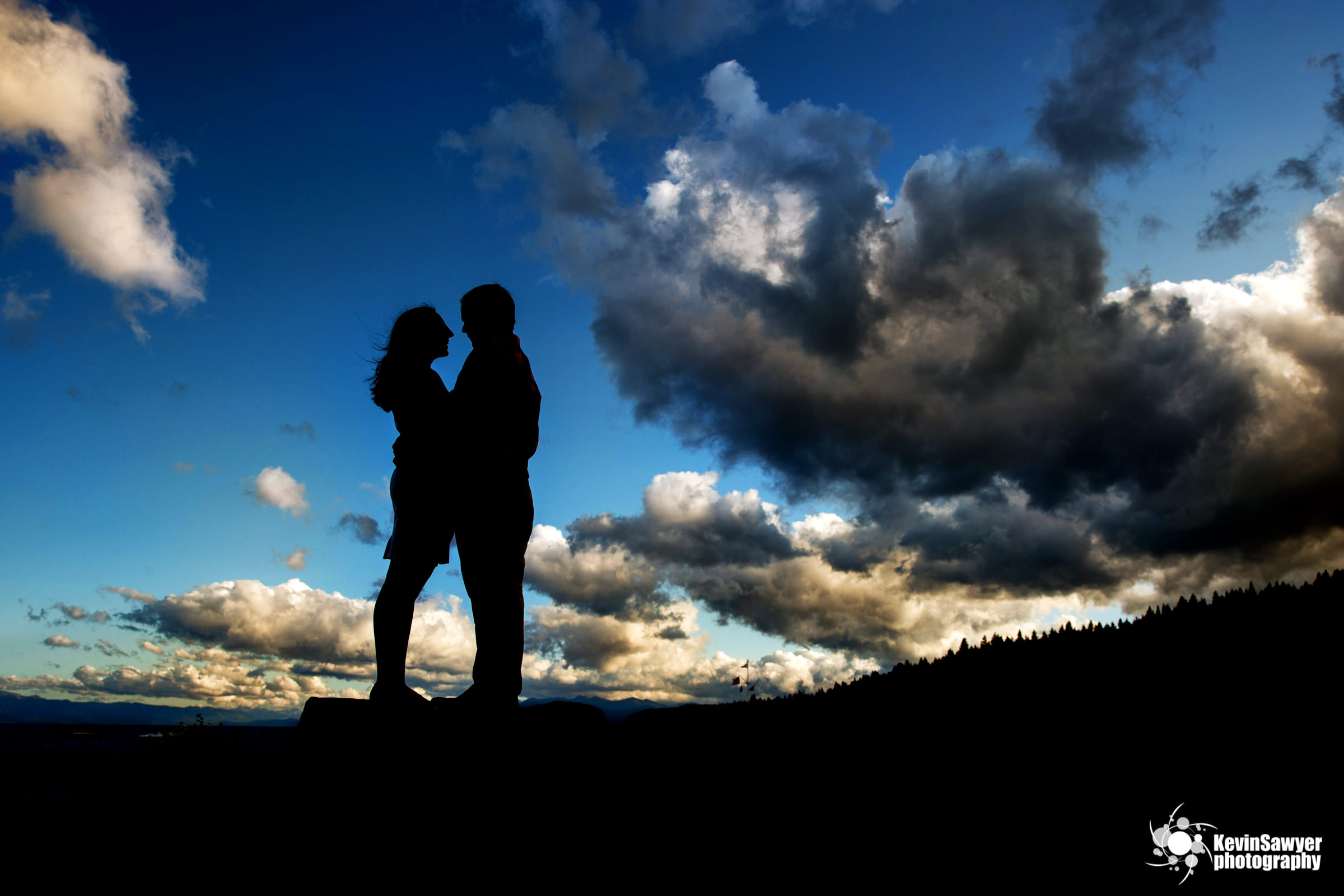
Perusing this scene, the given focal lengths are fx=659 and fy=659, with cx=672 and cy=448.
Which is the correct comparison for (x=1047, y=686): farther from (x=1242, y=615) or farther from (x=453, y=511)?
(x=453, y=511)

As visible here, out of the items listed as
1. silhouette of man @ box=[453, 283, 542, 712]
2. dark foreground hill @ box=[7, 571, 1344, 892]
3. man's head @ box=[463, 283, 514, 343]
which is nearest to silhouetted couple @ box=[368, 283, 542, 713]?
silhouette of man @ box=[453, 283, 542, 712]

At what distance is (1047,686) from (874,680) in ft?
13.5

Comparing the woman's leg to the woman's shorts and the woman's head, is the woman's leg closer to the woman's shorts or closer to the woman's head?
the woman's shorts

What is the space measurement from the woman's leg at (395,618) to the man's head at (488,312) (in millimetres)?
1958

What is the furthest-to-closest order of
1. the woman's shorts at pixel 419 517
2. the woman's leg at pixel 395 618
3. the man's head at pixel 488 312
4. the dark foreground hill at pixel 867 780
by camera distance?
the man's head at pixel 488 312
the woman's shorts at pixel 419 517
the woman's leg at pixel 395 618
the dark foreground hill at pixel 867 780

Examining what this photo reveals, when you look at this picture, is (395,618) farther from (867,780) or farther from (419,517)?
(867,780)

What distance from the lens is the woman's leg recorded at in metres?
5.00

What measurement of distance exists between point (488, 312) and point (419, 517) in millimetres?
1788

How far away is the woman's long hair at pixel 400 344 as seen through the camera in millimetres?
5355

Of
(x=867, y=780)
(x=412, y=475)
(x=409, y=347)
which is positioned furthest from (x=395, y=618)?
(x=867, y=780)

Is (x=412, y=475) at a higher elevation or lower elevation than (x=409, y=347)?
lower

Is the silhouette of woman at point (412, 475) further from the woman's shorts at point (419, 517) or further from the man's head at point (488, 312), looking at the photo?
the man's head at point (488, 312)

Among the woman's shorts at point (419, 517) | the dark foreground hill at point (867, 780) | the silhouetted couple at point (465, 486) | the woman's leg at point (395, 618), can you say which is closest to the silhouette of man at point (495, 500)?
the silhouetted couple at point (465, 486)

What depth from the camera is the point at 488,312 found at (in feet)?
18.3
